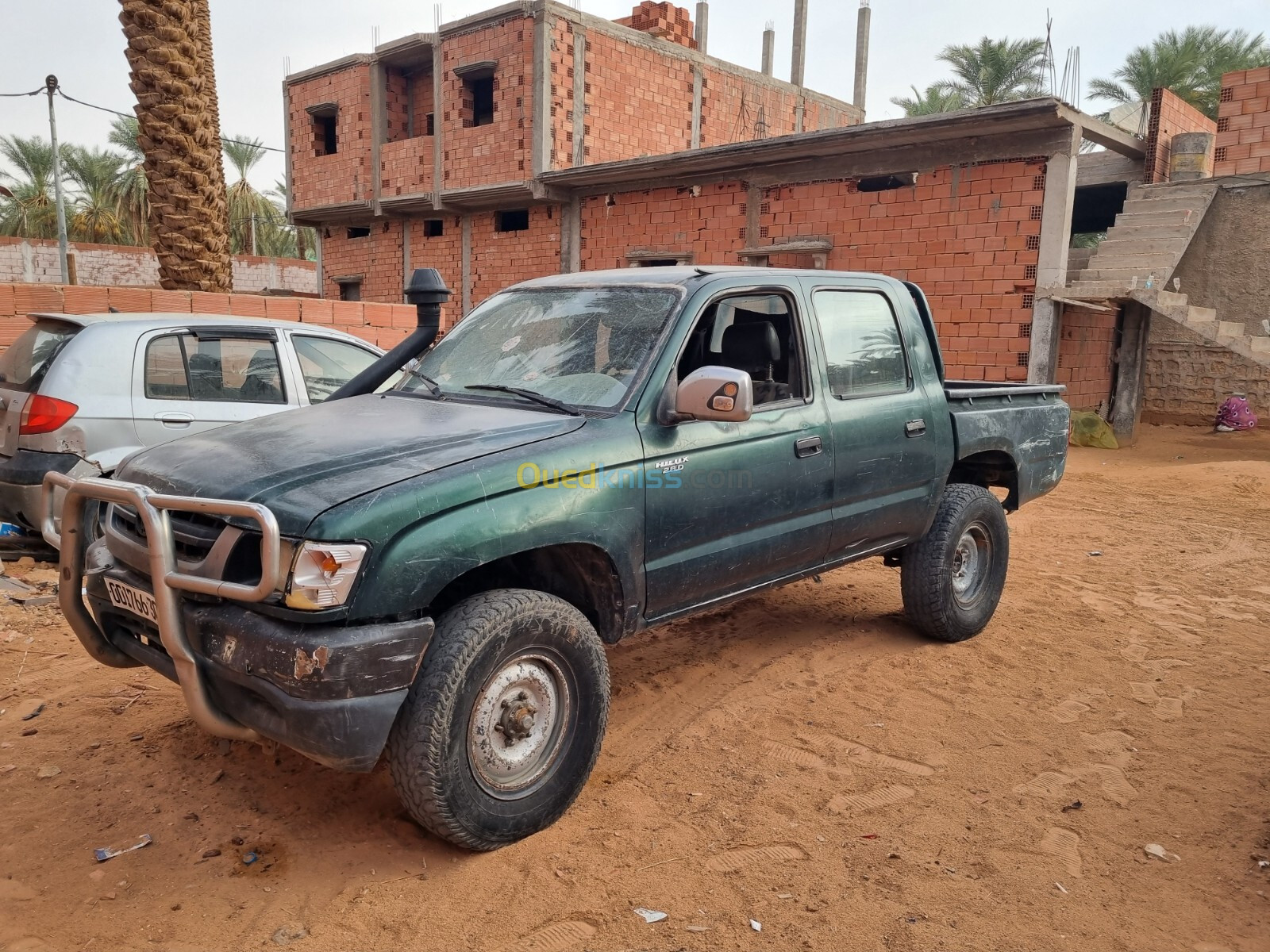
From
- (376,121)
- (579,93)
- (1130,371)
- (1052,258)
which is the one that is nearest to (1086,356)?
(1130,371)

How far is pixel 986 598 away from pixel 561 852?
3.25 metres

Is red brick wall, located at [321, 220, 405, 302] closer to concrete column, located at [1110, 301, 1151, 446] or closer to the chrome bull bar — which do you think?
concrete column, located at [1110, 301, 1151, 446]

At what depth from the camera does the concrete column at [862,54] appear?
28438 mm

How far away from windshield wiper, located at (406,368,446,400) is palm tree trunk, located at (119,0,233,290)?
7145 millimetres

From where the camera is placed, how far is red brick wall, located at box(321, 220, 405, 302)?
842 inches

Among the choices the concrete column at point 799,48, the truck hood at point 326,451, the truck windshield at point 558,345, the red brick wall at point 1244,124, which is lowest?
the truck hood at point 326,451

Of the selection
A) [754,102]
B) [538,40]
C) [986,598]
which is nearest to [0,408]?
[986,598]

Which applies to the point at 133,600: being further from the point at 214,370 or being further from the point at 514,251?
the point at 514,251

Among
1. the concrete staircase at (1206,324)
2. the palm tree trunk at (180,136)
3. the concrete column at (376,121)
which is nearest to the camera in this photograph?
the palm tree trunk at (180,136)

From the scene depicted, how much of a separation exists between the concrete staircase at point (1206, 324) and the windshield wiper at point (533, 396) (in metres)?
10.5

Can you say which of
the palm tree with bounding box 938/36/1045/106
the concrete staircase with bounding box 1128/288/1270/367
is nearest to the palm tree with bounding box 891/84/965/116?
the palm tree with bounding box 938/36/1045/106

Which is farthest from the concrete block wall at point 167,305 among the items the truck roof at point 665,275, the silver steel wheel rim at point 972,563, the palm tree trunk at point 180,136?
the silver steel wheel rim at point 972,563

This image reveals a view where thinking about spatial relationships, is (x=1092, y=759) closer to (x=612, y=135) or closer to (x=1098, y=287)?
(x=1098, y=287)

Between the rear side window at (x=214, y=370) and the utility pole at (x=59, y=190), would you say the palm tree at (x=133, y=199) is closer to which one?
the utility pole at (x=59, y=190)
